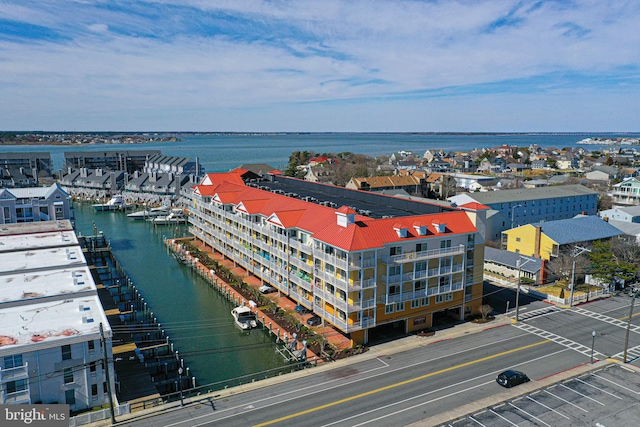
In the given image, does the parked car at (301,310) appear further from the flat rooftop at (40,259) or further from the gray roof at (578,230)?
the gray roof at (578,230)

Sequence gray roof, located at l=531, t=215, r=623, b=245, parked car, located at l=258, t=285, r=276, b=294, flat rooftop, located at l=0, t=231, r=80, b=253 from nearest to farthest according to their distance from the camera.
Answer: parked car, located at l=258, t=285, r=276, b=294
flat rooftop, located at l=0, t=231, r=80, b=253
gray roof, located at l=531, t=215, r=623, b=245

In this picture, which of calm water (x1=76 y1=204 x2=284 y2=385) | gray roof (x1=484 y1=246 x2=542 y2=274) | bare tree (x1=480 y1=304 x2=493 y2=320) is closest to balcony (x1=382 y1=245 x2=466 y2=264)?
bare tree (x1=480 y1=304 x2=493 y2=320)

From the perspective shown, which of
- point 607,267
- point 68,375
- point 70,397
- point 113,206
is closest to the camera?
point 68,375

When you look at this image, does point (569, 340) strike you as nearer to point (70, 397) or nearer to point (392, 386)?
point (392, 386)

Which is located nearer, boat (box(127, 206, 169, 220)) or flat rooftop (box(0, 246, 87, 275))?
flat rooftop (box(0, 246, 87, 275))

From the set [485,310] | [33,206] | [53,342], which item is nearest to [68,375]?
[53,342]

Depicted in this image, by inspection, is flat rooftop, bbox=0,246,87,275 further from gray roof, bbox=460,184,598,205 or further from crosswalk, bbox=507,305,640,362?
gray roof, bbox=460,184,598,205

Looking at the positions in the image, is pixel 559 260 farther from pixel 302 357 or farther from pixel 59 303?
pixel 59 303
